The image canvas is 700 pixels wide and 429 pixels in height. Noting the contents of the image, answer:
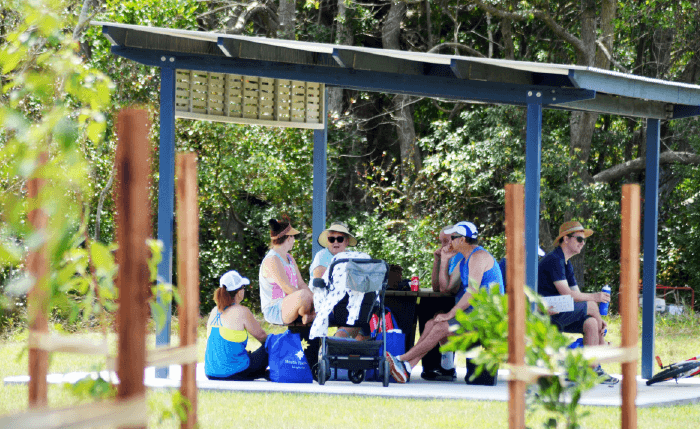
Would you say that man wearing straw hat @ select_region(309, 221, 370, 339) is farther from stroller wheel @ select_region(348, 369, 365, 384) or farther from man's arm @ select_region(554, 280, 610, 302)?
man's arm @ select_region(554, 280, 610, 302)

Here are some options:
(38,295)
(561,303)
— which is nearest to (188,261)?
(38,295)

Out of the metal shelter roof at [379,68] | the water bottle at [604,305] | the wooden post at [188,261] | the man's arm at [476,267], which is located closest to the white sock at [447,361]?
the man's arm at [476,267]

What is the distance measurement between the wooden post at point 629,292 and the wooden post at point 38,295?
1.93 metres

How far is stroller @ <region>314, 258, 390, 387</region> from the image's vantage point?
639 centimetres

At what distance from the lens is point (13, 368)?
7.79 meters

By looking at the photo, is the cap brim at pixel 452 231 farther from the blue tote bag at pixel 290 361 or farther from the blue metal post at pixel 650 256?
the blue metal post at pixel 650 256

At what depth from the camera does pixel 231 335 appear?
6570 millimetres

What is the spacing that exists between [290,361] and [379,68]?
221cm

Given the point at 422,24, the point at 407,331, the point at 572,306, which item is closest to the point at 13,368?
the point at 407,331

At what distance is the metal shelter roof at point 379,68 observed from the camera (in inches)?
244

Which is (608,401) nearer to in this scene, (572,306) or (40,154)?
(572,306)

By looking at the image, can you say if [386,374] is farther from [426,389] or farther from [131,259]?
[131,259]

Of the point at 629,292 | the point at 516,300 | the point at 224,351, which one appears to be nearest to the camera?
the point at 516,300

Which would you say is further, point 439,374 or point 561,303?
point 439,374
